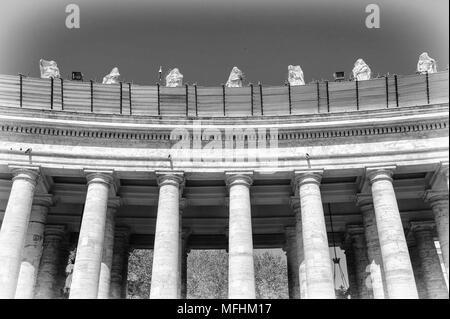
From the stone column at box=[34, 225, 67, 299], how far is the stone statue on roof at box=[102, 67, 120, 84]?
15.5m

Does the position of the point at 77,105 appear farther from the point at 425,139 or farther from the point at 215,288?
the point at 215,288

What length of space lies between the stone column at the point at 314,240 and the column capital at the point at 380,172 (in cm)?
413

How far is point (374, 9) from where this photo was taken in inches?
1683

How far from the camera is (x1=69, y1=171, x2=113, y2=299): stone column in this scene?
122 feet

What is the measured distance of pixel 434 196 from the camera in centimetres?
4356

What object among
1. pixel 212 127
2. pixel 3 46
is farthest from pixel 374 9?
pixel 3 46

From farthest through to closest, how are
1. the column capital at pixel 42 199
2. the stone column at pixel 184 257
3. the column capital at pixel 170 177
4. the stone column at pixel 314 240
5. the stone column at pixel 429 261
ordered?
1. the stone column at pixel 184 257
2. the stone column at pixel 429 261
3. the column capital at pixel 42 199
4. the column capital at pixel 170 177
5. the stone column at pixel 314 240

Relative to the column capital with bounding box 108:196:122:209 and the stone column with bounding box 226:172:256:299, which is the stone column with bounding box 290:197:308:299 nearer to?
the stone column with bounding box 226:172:256:299

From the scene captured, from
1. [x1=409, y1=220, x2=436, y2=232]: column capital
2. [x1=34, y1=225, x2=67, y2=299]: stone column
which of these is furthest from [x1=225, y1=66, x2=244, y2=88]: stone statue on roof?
[x1=409, y1=220, x2=436, y2=232]: column capital

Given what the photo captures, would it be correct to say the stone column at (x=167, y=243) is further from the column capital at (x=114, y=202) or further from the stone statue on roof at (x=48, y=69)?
the stone statue on roof at (x=48, y=69)

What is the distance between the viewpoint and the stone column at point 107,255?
4176cm

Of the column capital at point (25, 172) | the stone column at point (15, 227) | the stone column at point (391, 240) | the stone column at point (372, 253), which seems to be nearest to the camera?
the stone column at point (15, 227)

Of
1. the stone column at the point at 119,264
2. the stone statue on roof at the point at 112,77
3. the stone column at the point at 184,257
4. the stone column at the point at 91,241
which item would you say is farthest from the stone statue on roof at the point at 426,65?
the stone column at the point at 119,264
